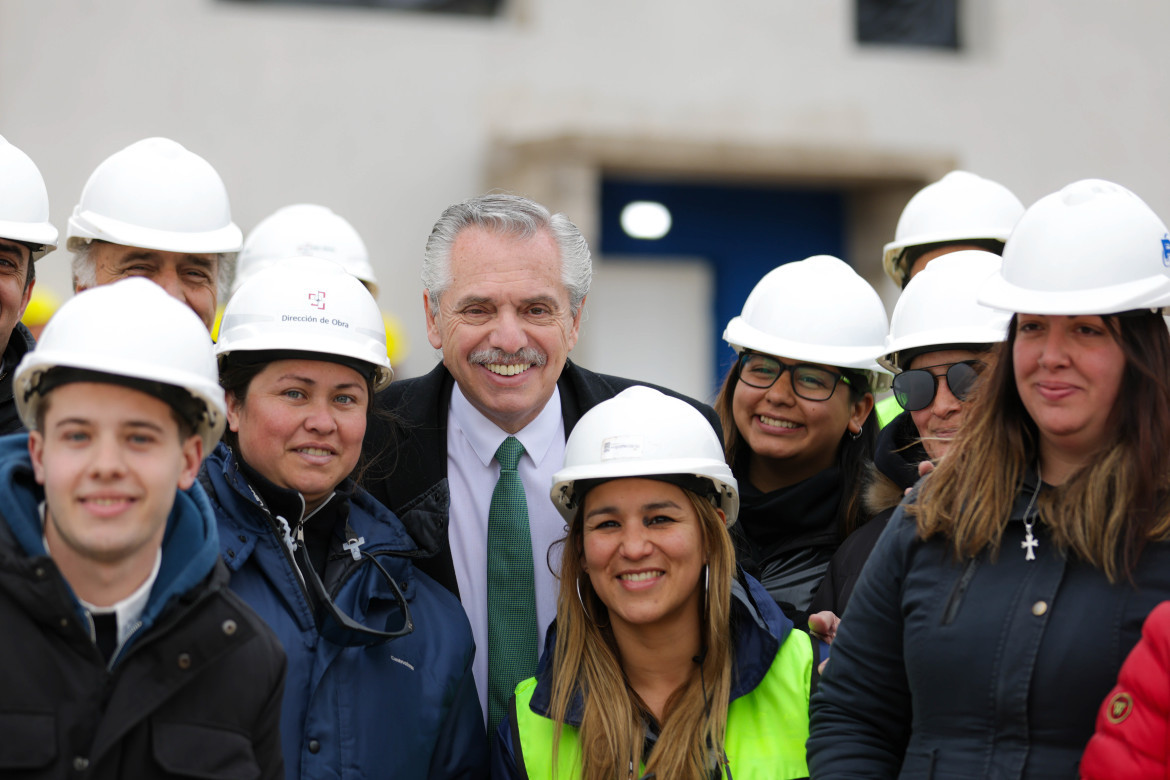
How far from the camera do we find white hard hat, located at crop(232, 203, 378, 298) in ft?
20.7

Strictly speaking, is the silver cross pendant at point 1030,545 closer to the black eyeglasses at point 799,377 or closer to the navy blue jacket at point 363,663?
the navy blue jacket at point 363,663

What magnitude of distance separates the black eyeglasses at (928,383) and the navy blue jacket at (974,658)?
0.95m

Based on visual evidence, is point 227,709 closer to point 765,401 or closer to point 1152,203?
point 765,401

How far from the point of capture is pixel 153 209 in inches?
175

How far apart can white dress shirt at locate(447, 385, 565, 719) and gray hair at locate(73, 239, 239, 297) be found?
3.17 ft

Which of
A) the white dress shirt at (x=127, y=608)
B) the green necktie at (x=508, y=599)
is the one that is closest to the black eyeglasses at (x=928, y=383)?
the green necktie at (x=508, y=599)

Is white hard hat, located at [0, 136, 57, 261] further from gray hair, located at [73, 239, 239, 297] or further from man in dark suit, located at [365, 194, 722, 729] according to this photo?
man in dark suit, located at [365, 194, 722, 729]

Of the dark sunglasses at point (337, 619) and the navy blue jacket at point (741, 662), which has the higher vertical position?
the dark sunglasses at point (337, 619)

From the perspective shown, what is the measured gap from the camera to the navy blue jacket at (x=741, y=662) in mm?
3443

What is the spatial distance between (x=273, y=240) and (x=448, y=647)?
3322 mm

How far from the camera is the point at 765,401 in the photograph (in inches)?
168

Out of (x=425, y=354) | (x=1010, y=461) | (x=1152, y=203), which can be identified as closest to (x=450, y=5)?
(x=425, y=354)

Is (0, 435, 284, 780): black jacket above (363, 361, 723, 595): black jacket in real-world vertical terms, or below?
below

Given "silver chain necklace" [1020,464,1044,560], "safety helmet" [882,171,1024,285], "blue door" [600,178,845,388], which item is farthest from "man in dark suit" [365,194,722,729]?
"blue door" [600,178,845,388]
